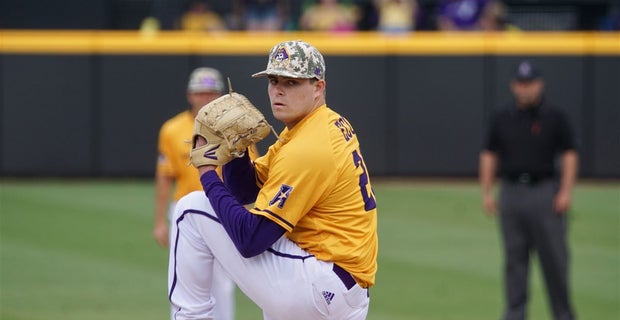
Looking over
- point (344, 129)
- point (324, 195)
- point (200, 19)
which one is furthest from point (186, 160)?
point (200, 19)

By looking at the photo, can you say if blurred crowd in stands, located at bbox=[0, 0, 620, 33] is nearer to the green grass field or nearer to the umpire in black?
the green grass field

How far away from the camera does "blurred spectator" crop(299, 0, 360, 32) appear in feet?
54.9

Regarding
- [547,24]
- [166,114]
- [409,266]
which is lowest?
[409,266]

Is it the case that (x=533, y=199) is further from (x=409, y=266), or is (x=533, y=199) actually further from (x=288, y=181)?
(x=288, y=181)

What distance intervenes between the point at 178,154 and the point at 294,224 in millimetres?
3117

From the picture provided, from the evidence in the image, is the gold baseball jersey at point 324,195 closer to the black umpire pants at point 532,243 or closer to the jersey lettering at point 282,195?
the jersey lettering at point 282,195

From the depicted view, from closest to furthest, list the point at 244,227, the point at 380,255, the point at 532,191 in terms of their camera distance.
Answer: the point at 244,227, the point at 532,191, the point at 380,255

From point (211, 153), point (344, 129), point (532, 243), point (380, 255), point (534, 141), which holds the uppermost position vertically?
point (344, 129)

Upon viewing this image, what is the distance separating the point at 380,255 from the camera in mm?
11477

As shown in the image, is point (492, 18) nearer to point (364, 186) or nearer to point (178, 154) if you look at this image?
point (178, 154)

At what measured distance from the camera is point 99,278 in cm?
1031

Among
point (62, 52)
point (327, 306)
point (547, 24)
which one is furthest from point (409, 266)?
point (547, 24)

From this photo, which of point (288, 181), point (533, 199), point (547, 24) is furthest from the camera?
point (547, 24)

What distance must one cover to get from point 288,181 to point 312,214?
0.25 metres
